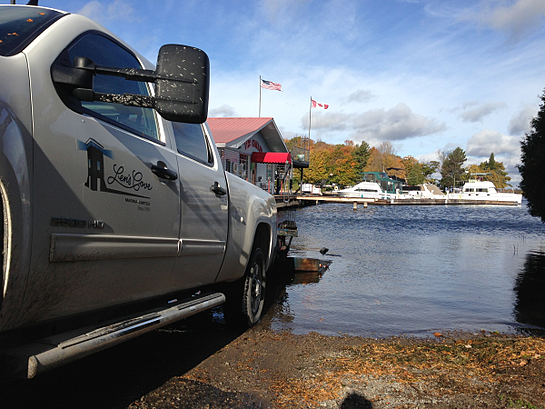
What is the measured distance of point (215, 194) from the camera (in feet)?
12.6

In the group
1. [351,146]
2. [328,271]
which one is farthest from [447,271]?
[351,146]

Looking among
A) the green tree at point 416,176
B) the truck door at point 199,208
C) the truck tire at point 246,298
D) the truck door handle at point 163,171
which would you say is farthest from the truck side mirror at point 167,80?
the green tree at point 416,176

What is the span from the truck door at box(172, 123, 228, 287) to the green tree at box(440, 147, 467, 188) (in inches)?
5644

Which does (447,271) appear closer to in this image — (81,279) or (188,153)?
(188,153)

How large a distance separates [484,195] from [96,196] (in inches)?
3638

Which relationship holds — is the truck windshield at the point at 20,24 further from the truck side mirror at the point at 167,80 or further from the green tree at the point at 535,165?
the green tree at the point at 535,165

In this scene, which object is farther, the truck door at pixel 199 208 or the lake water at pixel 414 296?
the lake water at pixel 414 296

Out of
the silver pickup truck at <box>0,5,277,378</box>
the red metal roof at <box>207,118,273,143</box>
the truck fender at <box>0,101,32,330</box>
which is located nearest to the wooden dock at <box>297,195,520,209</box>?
the red metal roof at <box>207,118,273,143</box>

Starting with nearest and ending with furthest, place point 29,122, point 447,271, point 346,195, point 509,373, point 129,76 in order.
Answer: point 29,122 < point 129,76 < point 509,373 < point 447,271 < point 346,195

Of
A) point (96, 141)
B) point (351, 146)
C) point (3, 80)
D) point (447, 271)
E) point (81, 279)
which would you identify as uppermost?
point (351, 146)

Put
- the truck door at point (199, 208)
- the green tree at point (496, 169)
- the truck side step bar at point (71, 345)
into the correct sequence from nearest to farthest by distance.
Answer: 1. the truck side step bar at point (71, 345)
2. the truck door at point (199, 208)
3. the green tree at point (496, 169)

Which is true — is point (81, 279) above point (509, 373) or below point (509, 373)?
above

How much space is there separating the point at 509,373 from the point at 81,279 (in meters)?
3.33

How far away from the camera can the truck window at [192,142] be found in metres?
3.62
